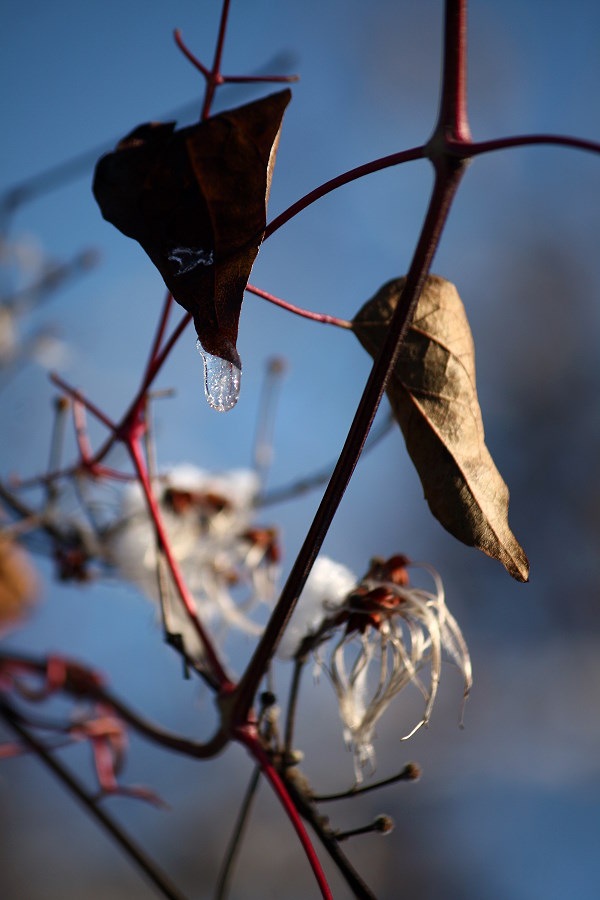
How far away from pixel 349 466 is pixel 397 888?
158 cm

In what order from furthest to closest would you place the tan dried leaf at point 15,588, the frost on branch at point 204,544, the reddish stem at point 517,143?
the tan dried leaf at point 15,588
the frost on branch at point 204,544
the reddish stem at point 517,143

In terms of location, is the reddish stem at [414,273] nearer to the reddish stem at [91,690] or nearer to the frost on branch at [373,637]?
the frost on branch at [373,637]

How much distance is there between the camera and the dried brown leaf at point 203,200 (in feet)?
0.80

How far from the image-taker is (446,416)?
326 mm

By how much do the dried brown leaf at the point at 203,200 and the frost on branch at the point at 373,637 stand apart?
17cm

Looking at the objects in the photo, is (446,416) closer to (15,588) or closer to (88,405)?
(88,405)

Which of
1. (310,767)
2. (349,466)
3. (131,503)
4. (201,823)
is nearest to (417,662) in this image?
(349,466)

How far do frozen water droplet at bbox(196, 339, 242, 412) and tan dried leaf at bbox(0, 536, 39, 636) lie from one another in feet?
2.42

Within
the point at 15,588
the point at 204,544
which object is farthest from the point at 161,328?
the point at 15,588

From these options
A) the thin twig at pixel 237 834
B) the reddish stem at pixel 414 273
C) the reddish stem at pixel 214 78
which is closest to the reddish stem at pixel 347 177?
the reddish stem at pixel 414 273

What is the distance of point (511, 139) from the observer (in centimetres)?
23

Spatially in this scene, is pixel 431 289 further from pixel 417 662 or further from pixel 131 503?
pixel 131 503

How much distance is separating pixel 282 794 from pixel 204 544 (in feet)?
1.31

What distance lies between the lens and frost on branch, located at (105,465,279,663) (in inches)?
25.5
